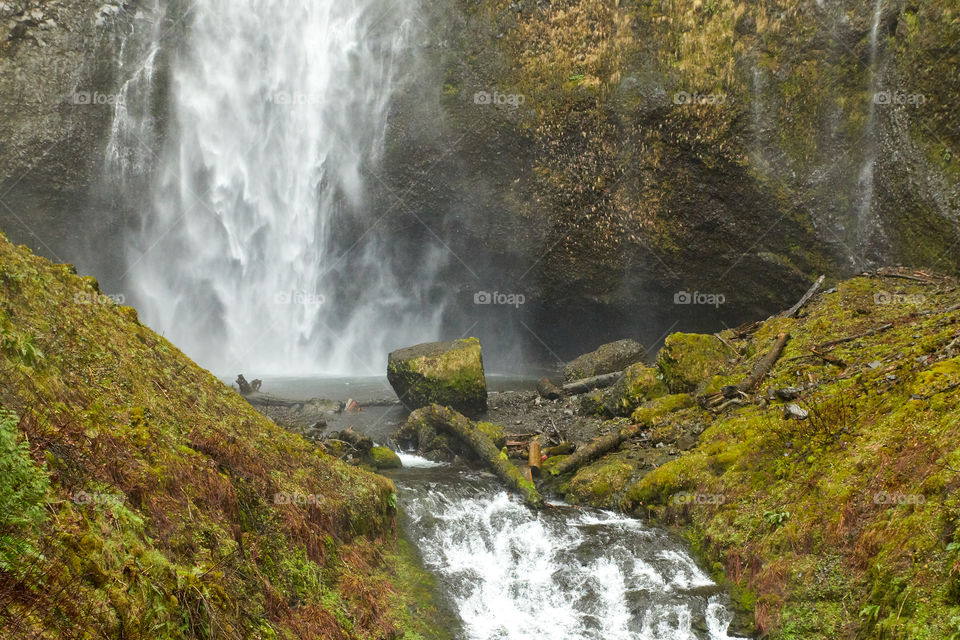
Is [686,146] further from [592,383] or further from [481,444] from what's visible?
[481,444]

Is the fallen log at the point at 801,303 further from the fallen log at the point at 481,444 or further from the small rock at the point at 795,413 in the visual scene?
the fallen log at the point at 481,444

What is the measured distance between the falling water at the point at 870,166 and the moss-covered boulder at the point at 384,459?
46.4ft

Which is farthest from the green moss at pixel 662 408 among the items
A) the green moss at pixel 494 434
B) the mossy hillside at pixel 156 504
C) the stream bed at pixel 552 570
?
the mossy hillside at pixel 156 504

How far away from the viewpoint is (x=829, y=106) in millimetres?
18016

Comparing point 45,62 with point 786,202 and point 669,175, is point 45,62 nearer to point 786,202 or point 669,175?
point 669,175

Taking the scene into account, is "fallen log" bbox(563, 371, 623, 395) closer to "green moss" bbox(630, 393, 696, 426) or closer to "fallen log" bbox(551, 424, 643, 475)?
"green moss" bbox(630, 393, 696, 426)

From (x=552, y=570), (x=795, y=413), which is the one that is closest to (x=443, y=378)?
(x=552, y=570)

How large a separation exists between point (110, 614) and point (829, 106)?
2050 centimetres

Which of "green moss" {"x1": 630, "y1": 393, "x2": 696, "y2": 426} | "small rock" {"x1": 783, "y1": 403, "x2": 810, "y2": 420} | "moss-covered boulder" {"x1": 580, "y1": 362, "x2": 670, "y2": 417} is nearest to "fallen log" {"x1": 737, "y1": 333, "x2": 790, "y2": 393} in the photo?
"green moss" {"x1": 630, "y1": 393, "x2": 696, "y2": 426}

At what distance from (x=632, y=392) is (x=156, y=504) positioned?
9.97m

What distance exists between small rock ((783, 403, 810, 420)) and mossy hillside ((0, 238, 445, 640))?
16.5 feet

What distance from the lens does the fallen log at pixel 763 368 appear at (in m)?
10.6

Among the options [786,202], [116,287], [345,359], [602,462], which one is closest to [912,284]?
[786,202]

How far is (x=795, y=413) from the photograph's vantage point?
785 centimetres
